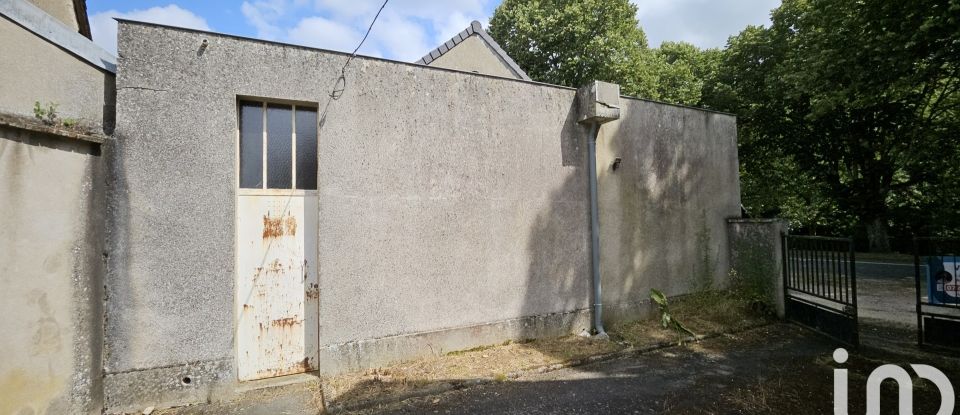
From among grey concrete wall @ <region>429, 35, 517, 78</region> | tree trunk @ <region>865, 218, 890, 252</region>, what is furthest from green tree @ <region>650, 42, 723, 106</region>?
grey concrete wall @ <region>429, 35, 517, 78</region>

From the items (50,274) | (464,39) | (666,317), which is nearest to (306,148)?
(50,274)

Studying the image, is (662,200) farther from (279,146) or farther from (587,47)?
(587,47)

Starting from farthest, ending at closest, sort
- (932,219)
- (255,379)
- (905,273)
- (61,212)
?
(932,219)
(905,273)
(255,379)
(61,212)

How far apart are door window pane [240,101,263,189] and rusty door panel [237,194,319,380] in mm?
200

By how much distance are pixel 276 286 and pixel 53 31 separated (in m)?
2.95

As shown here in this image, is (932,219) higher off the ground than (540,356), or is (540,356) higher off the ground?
(932,219)

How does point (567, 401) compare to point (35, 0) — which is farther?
point (35, 0)

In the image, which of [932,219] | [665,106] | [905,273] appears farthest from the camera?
[932,219]

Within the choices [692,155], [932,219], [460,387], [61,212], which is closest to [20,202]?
[61,212]

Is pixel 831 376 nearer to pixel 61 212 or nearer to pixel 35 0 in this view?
pixel 61 212

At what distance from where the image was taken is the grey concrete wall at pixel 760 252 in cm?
654

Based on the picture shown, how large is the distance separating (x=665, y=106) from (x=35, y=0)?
904 centimetres

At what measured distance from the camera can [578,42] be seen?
53.4 feet

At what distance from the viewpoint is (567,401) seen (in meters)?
3.99
